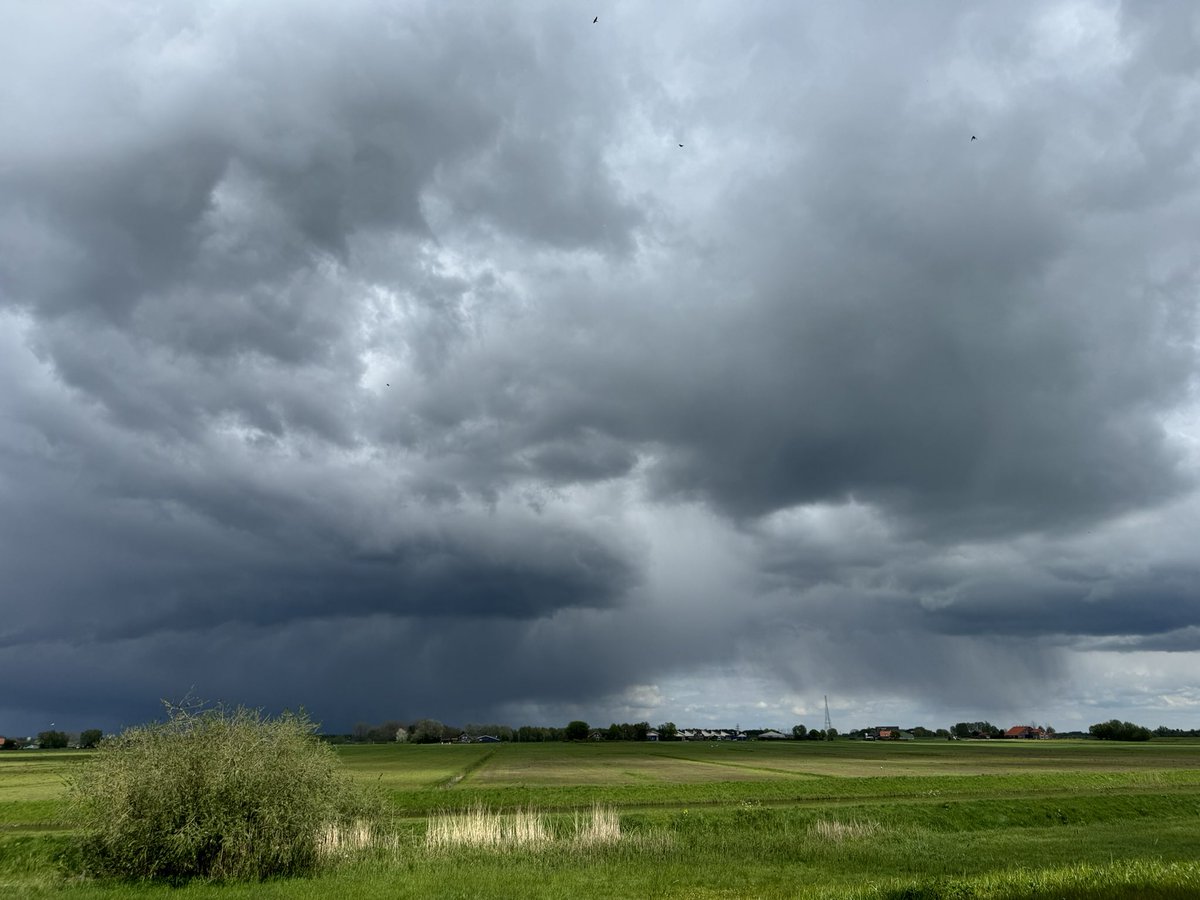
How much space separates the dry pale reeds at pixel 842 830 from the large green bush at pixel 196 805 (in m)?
27.1

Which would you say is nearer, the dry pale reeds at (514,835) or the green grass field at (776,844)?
the green grass field at (776,844)

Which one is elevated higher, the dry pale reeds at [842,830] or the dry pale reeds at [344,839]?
the dry pale reeds at [344,839]

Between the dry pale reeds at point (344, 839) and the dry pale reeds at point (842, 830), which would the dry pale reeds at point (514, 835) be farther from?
the dry pale reeds at point (842, 830)

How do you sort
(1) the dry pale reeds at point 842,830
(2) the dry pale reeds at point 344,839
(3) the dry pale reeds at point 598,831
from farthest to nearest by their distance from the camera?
(1) the dry pale reeds at point 842,830
(3) the dry pale reeds at point 598,831
(2) the dry pale reeds at point 344,839

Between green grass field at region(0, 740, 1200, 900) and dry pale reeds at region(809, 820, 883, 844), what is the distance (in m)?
0.16

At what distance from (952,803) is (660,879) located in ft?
113

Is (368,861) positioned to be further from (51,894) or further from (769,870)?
(769,870)

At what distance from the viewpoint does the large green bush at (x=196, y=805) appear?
113 feet

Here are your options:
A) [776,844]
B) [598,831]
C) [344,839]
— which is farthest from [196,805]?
[776,844]

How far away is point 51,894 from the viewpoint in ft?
97.1

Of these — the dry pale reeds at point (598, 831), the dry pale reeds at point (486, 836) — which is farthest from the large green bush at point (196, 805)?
the dry pale reeds at point (598, 831)

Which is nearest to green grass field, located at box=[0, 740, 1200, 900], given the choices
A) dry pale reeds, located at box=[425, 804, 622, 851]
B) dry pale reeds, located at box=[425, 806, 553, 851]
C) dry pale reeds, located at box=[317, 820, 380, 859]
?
dry pale reeds, located at box=[425, 804, 622, 851]

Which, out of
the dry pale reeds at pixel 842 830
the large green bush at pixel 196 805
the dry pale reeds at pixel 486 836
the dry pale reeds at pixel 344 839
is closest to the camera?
the large green bush at pixel 196 805

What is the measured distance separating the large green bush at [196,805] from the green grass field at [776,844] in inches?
66.7
